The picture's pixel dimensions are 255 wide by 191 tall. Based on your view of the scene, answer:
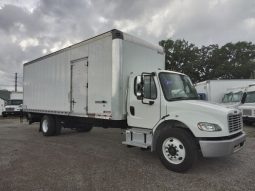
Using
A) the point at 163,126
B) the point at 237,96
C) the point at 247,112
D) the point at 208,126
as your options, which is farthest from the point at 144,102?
the point at 237,96

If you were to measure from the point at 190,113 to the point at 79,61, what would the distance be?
14.9ft

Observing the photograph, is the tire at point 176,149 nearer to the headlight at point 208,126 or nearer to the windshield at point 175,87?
the headlight at point 208,126

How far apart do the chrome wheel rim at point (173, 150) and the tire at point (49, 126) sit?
6.11m

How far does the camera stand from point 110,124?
716cm

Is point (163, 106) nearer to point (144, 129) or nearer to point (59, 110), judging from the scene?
point (144, 129)

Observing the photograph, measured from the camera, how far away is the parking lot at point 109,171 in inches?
175

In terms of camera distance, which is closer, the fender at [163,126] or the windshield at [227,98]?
the fender at [163,126]

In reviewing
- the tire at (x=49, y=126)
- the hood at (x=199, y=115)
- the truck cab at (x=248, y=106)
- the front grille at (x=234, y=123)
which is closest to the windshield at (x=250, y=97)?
the truck cab at (x=248, y=106)

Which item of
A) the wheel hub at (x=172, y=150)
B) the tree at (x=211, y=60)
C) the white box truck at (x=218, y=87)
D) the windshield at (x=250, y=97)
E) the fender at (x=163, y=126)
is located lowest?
the wheel hub at (x=172, y=150)

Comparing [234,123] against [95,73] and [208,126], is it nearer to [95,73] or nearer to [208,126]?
[208,126]

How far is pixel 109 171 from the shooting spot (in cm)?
529

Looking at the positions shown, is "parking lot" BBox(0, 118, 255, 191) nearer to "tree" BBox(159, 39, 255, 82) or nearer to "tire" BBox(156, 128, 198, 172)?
"tire" BBox(156, 128, 198, 172)

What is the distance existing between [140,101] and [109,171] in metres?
1.95

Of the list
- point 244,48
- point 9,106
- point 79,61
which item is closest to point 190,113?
point 79,61
